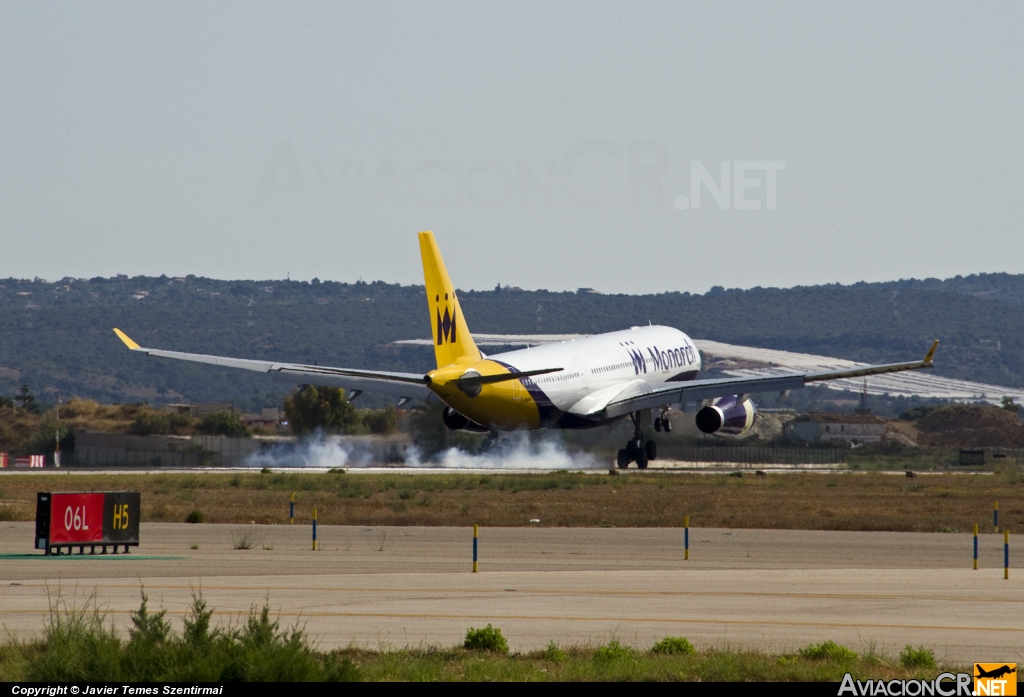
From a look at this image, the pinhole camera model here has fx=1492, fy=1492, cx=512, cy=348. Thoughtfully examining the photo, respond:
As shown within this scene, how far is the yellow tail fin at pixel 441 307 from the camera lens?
5603cm

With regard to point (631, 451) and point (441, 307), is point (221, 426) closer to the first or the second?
point (631, 451)

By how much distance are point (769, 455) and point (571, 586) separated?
59118mm

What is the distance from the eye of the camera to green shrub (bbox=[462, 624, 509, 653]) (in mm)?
16375

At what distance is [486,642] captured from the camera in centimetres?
1645

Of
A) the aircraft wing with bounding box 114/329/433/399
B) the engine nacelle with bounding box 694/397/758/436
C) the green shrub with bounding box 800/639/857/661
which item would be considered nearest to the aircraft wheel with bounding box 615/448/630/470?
the engine nacelle with bounding box 694/397/758/436

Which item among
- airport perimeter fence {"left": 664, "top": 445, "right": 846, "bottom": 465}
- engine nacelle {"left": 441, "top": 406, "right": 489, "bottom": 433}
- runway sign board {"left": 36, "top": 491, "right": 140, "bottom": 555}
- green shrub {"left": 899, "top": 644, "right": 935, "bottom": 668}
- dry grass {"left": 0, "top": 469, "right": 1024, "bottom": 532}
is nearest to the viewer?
green shrub {"left": 899, "top": 644, "right": 935, "bottom": 668}

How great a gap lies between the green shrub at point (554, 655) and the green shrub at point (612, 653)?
0.35m

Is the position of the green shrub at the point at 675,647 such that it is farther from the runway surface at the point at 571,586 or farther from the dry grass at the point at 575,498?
the dry grass at the point at 575,498

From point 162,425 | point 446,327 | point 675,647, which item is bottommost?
point 162,425

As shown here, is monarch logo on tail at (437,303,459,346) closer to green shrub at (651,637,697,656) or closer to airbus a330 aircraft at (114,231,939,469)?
airbus a330 aircraft at (114,231,939,469)

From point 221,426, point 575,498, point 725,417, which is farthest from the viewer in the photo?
point 221,426

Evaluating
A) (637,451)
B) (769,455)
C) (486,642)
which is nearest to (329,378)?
(637,451)

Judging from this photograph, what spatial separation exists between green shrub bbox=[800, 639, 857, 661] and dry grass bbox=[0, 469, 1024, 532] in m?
24.2

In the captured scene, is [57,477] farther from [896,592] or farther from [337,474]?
A: [896,592]
